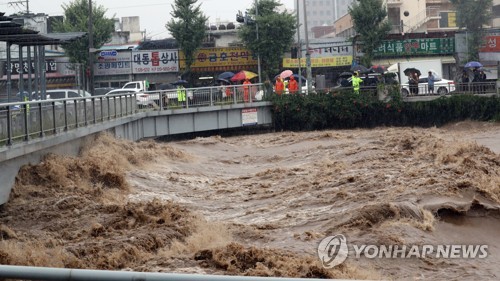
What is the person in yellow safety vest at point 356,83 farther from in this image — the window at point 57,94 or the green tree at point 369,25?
the green tree at point 369,25

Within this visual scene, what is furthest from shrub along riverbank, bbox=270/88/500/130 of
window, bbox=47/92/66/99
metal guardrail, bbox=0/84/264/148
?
window, bbox=47/92/66/99

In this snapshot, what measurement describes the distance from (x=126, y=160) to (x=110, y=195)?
6894 mm

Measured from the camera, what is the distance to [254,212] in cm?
2092

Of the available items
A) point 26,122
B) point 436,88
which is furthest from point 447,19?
point 26,122

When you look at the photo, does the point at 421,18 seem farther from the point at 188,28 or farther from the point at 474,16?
the point at 188,28

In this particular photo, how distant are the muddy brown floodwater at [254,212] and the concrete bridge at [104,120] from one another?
1.61ft

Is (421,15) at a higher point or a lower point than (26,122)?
higher

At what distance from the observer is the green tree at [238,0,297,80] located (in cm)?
6938

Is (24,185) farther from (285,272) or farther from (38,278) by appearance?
(38,278)

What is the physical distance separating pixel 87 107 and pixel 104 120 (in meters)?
3.42

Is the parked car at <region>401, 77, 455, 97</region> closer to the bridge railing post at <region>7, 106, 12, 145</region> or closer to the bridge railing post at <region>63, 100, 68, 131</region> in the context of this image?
the bridge railing post at <region>63, 100, 68, 131</region>

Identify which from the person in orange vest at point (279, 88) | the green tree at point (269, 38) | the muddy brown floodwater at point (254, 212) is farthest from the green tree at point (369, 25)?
the muddy brown floodwater at point (254, 212)

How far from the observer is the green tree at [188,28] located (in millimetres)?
71250

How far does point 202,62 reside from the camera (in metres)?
71.6
